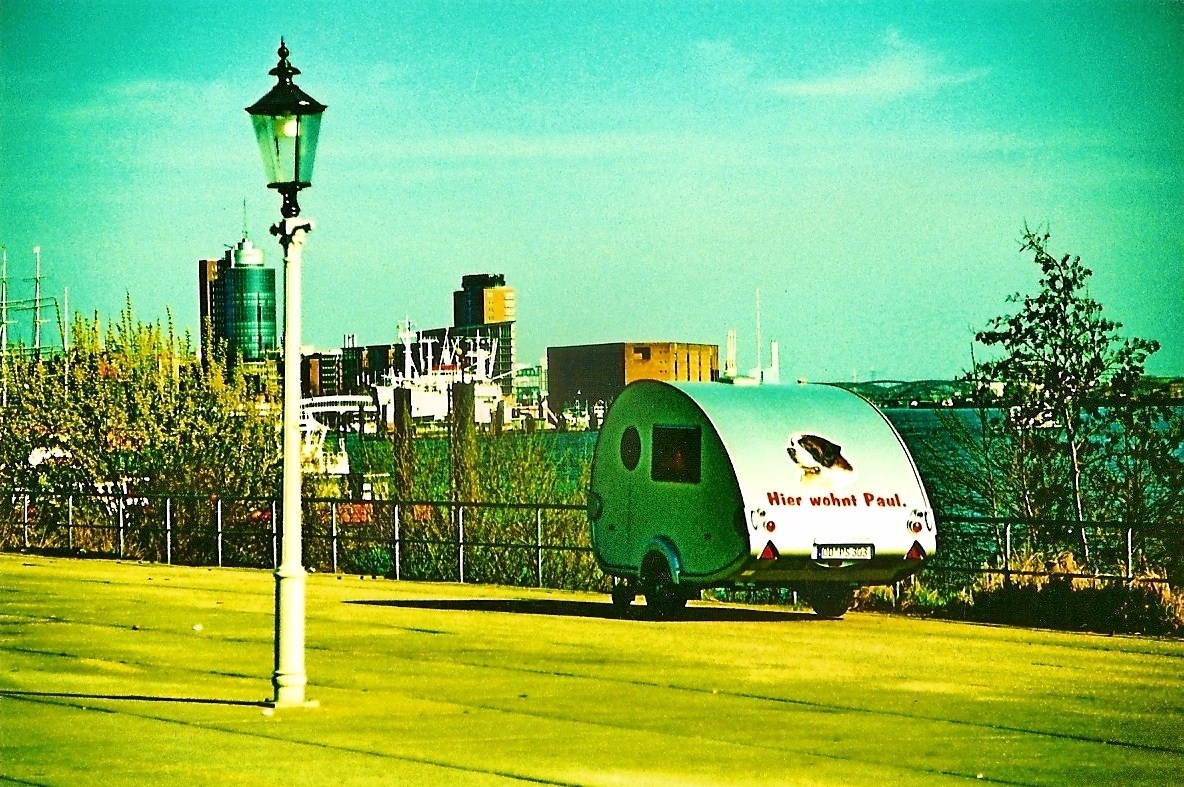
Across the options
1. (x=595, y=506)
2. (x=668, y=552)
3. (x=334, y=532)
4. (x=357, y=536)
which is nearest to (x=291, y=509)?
(x=668, y=552)

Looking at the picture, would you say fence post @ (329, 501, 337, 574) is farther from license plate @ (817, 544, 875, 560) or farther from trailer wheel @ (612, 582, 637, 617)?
license plate @ (817, 544, 875, 560)

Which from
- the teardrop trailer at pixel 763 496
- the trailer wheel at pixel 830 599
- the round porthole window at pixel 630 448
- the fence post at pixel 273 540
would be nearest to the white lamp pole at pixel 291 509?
the teardrop trailer at pixel 763 496

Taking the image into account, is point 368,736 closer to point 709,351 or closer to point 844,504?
point 844,504

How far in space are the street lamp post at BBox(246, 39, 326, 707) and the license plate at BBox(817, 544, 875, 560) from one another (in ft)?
22.3

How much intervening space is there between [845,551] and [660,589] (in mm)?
2008

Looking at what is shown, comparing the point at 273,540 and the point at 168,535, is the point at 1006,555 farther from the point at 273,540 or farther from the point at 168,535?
the point at 168,535

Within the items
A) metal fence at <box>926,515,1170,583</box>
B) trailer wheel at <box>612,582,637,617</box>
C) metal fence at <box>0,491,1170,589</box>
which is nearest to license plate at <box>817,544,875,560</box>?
metal fence at <box>926,515,1170,583</box>

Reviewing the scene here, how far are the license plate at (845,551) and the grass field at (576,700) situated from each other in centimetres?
71

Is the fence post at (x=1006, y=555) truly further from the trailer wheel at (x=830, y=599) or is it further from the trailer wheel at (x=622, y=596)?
the trailer wheel at (x=622, y=596)

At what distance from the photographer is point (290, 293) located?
41.5ft

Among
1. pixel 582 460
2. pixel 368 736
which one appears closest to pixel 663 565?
pixel 368 736

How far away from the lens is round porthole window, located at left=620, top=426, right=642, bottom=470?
19750 mm

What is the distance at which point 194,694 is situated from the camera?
13.6 metres

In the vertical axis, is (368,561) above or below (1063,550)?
below
